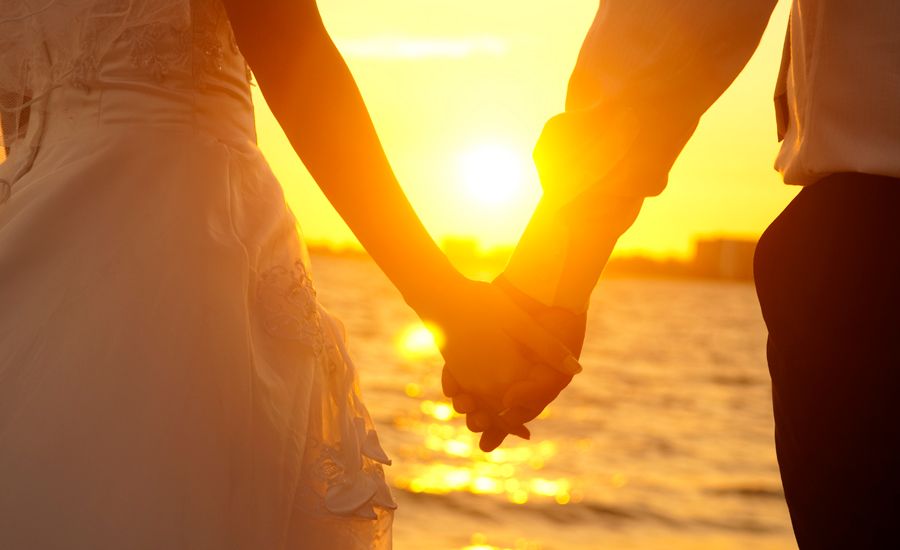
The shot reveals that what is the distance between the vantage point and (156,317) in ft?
5.68

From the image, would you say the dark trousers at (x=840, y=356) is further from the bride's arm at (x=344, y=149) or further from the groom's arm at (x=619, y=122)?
the bride's arm at (x=344, y=149)

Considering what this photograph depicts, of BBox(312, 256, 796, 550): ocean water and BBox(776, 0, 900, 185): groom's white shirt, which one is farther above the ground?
BBox(312, 256, 796, 550): ocean water

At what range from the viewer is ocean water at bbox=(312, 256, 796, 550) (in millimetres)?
9328

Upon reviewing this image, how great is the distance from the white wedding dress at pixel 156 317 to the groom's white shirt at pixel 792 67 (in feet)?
2.28

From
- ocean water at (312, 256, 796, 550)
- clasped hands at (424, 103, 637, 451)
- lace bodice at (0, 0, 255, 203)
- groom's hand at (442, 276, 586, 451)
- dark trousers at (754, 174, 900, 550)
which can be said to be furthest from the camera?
ocean water at (312, 256, 796, 550)

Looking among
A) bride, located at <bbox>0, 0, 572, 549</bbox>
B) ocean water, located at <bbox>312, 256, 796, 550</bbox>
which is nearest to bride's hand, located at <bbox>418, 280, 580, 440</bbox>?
bride, located at <bbox>0, 0, 572, 549</bbox>

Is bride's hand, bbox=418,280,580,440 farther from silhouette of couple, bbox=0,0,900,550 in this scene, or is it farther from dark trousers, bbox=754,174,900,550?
dark trousers, bbox=754,174,900,550

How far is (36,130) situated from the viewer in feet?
6.34

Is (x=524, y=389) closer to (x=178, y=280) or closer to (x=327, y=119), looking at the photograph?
(x=327, y=119)

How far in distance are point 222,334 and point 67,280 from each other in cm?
25

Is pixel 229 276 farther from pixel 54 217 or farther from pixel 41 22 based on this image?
pixel 41 22

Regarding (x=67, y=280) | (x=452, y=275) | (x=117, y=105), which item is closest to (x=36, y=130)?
(x=117, y=105)

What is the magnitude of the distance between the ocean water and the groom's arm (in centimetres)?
615

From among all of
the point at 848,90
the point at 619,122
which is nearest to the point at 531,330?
the point at 619,122
